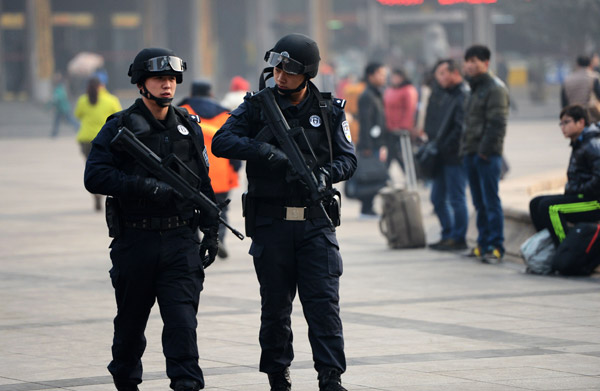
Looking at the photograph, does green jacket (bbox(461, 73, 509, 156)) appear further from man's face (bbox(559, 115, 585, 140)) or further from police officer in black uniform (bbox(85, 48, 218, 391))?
police officer in black uniform (bbox(85, 48, 218, 391))

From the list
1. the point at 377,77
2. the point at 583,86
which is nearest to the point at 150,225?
the point at 377,77

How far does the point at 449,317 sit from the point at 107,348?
7.42 ft

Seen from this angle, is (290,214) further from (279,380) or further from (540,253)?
(540,253)

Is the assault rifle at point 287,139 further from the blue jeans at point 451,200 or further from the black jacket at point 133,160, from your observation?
the blue jeans at point 451,200

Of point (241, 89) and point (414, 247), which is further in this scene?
point (241, 89)

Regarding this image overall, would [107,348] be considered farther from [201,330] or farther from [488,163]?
[488,163]

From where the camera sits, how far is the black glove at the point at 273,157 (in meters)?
5.53

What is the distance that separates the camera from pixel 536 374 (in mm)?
6117

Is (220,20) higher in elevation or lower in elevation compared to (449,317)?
higher

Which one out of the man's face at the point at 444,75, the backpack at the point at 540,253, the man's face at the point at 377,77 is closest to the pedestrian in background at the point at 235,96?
the man's face at the point at 377,77

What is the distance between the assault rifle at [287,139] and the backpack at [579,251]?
4073 mm

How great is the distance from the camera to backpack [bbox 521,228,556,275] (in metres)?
9.62

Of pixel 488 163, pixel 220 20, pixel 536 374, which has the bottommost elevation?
pixel 536 374

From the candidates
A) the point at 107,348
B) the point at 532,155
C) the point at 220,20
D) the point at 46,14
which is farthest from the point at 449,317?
the point at 220,20
